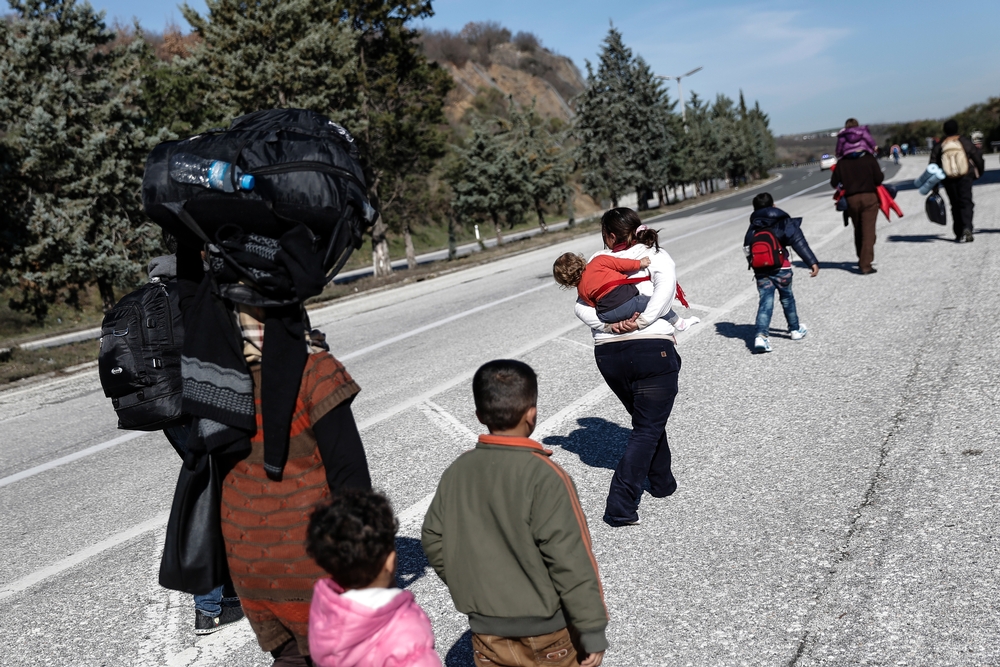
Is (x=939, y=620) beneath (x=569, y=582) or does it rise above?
beneath

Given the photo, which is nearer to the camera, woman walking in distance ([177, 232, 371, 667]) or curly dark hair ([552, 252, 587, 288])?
woman walking in distance ([177, 232, 371, 667])

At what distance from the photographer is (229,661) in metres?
3.74

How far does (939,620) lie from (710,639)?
948 millimetres

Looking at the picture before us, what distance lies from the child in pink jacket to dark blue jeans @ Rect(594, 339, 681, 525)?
2.52 meters

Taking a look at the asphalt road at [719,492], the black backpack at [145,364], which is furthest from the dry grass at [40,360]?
the black backpack at [145,364]

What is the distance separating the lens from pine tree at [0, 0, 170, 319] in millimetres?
21484

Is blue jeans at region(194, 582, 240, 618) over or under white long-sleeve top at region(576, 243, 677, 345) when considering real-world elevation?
under

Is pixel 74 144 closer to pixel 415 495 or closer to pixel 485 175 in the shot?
pixel 485 175

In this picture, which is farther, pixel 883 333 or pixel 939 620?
pixel 883 333

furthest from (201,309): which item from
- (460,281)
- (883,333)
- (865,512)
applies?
(460,281)

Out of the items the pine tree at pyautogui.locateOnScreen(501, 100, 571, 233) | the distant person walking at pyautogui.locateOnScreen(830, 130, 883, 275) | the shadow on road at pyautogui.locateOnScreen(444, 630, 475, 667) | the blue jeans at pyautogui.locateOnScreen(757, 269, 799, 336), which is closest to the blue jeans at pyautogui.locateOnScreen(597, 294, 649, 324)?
the shadow on road at pyautogui.locateOnScreen(444, 630, 475, 667)

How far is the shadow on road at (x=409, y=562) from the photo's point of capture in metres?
4.32

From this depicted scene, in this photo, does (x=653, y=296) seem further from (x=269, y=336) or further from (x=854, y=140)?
(x=854, y=140)

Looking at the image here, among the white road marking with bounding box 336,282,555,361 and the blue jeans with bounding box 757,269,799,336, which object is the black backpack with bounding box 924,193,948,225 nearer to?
the blue jeans with bounding box 757,269,799,336
